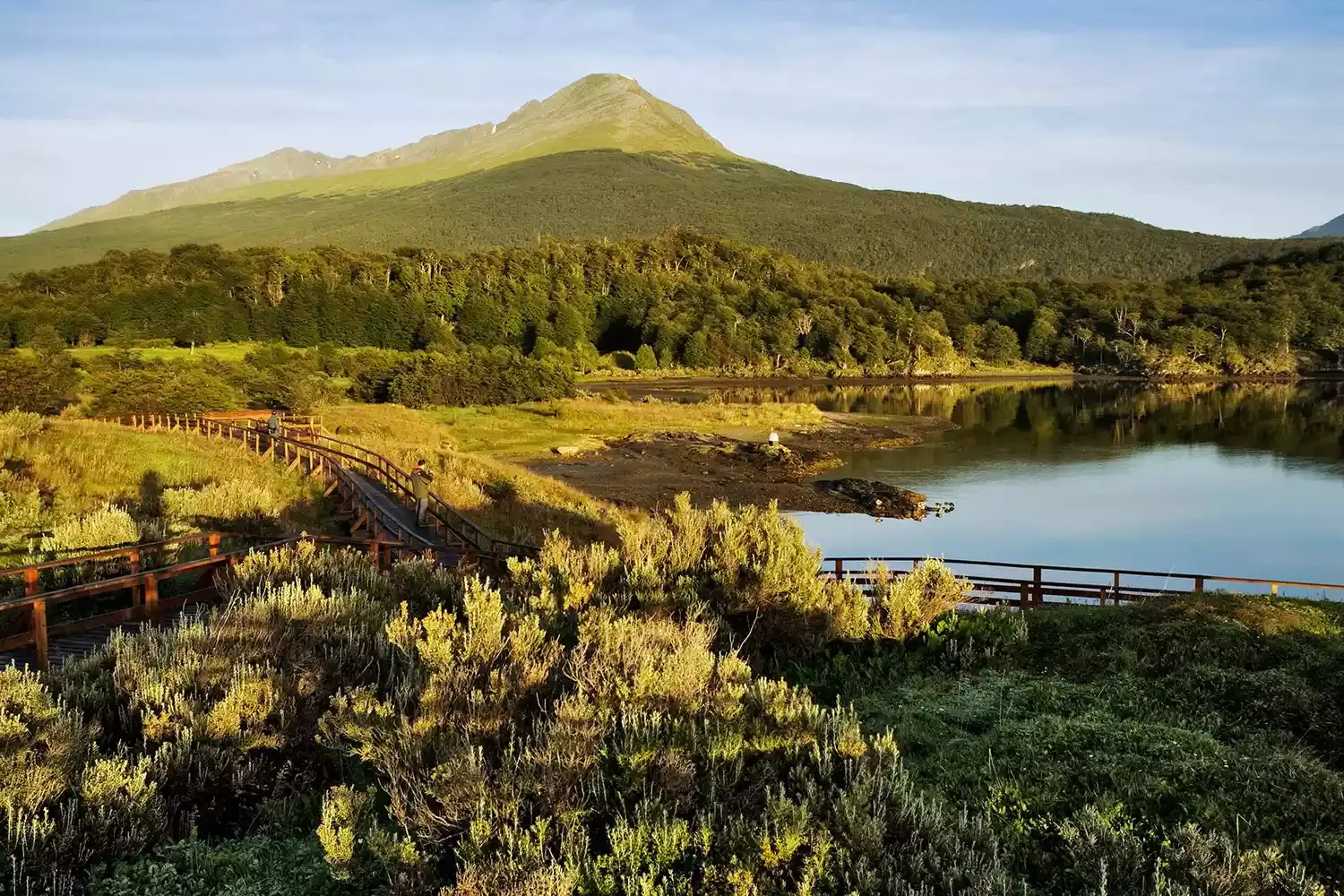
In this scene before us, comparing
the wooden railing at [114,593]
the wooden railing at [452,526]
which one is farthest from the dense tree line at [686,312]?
Answer: the wooden railing at [114,593]

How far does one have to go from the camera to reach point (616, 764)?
19.6ft

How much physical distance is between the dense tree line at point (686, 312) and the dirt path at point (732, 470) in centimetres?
5874

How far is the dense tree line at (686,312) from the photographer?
10856cm

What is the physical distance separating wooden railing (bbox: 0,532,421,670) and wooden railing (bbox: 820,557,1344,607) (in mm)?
9273

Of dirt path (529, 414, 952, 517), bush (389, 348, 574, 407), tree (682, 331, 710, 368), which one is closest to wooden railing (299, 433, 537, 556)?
dirt path (529, 414, 952, 517)

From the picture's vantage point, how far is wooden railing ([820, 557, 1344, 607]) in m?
15.2

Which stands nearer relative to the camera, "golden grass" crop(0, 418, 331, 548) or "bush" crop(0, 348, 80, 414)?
"golden grass" crop(0, 418, 331, 548)

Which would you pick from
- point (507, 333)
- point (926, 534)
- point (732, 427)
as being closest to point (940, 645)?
→ point (926, 534)

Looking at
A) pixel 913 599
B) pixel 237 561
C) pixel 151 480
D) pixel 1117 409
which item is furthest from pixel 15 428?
pixel 1117 409

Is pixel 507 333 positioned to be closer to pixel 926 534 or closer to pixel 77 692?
pixel 926 534

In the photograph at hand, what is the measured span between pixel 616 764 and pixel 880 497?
3204 centimetres

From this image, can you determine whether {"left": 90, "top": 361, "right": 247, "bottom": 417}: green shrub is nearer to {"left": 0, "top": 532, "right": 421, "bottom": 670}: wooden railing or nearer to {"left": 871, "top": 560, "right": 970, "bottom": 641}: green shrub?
{"left": 0, "top": 532, "right": 421, "bottom": 670}: wooden railing

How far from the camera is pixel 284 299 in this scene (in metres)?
117

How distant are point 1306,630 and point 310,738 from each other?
492 inches
